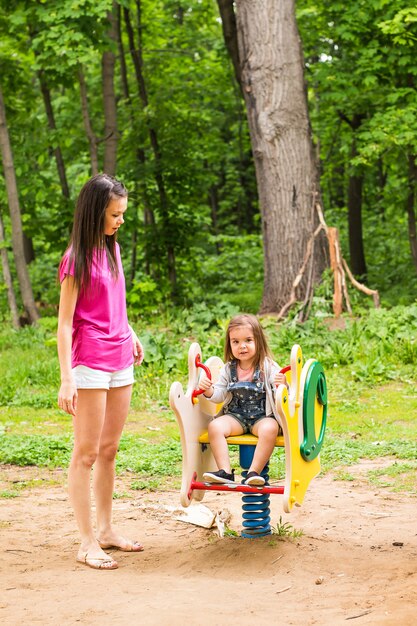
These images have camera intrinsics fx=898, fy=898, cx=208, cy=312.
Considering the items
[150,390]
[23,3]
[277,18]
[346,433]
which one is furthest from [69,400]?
[23,3]

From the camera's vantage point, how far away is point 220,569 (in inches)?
186

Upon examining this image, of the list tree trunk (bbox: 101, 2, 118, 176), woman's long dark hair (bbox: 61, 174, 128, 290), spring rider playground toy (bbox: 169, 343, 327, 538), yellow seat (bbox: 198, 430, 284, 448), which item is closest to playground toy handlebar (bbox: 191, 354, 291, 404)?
spring rider playground toy (bbox: 169, 343, 327, 538)

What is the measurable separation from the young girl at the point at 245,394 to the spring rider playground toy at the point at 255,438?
0.21ft

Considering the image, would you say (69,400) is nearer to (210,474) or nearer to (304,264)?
(210,474)

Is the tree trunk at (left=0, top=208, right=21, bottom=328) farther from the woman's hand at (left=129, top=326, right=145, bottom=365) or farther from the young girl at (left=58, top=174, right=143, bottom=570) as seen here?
the young girl at (left=58, top=174, right=143, bottom=570)

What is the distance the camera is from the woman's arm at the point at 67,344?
4449 mm

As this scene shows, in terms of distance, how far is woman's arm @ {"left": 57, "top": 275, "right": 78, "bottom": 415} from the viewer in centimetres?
445

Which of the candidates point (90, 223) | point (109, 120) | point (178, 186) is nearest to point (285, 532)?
point (90, 223)

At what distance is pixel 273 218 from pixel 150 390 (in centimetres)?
356

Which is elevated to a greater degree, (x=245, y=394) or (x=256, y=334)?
(x=256, y=334)

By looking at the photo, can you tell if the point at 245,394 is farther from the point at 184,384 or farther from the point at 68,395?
the point at 184,384

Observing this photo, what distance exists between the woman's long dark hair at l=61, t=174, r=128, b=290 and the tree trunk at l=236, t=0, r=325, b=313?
7.43 m

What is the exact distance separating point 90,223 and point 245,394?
128cm

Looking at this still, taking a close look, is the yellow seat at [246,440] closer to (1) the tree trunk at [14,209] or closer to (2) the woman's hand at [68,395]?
(2) the woman's hand at [68,395]
